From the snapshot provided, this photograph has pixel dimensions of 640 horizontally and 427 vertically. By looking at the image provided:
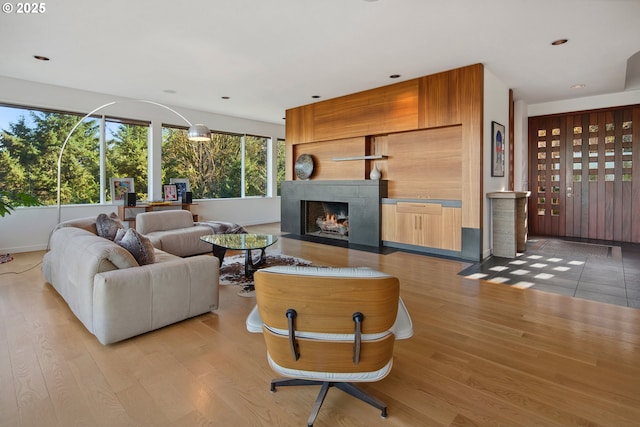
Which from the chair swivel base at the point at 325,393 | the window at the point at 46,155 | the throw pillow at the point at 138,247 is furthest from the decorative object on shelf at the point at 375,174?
the window at the point at 46,155

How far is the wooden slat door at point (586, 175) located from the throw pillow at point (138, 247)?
25.5ft

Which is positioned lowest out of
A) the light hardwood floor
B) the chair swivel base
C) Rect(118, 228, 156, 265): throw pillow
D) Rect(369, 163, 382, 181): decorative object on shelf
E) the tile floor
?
the light hardwood floor

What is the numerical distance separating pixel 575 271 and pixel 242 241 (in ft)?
13.8

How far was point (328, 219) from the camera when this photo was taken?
7.24 metres

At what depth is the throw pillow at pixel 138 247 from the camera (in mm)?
2750

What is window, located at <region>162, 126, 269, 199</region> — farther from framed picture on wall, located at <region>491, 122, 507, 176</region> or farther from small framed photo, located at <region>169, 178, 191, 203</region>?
framed picture on wall, located at <region>491, 122, 507, 176</region>

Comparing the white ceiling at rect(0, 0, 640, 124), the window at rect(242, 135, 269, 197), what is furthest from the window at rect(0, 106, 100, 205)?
the window at rect(242, 135, 269, 197)

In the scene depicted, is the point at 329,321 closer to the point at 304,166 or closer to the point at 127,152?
the point at 304,166

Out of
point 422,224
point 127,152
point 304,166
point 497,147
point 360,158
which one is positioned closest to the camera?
point 497,147

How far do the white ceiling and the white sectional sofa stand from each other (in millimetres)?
2321

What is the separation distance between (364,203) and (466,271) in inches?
89.0

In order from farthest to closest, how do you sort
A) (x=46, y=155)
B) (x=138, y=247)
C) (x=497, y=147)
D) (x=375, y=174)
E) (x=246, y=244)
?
1. (x=375, y=174)
2. (x=46, y=155)
3. (x=497, y=147)
4. (x=246, y=244)
5. (x=138, y=247)

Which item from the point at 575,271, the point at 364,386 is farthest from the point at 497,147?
the point at 364,386

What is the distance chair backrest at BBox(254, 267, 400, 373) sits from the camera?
1.35m
